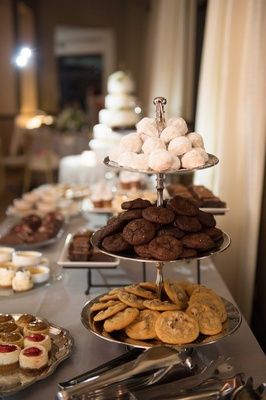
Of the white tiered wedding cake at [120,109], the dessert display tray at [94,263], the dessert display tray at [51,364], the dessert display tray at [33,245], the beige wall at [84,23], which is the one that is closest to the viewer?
the dessert display tray at [51,364]

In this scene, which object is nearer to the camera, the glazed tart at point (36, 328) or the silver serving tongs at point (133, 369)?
the silver serving tongs at point (133, 369)

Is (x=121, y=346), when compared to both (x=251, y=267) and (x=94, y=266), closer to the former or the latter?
(x=94, y=266)

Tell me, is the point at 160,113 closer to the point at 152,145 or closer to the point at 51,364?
the point at 152,145

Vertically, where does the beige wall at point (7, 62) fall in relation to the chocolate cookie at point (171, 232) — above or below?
above

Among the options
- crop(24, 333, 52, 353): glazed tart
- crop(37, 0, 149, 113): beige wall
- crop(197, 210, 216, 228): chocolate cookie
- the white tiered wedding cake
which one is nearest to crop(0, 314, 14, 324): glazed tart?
crop(24, 333, 52, 353): glazed tart

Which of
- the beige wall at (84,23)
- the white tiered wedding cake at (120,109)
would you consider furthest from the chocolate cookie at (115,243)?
the beige wall at (84,23)

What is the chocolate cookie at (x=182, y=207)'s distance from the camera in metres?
1.31

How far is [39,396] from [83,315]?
24 cm

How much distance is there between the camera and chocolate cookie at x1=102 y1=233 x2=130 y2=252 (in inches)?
50.3

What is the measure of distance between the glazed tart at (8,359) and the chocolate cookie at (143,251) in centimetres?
36

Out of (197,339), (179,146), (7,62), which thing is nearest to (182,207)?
(179,146)

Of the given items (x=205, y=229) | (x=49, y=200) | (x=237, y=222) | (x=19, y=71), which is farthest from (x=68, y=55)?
(x=205, y=229)

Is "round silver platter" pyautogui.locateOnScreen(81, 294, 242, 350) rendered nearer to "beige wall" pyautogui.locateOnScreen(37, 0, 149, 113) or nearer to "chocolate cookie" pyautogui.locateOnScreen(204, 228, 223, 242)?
"chocolate cookie" pyautogui.locateOnScreen(204, 228, 223, 242)

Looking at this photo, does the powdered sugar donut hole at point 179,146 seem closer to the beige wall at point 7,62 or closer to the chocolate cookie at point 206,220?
the chocolate cookie at point 206,220
